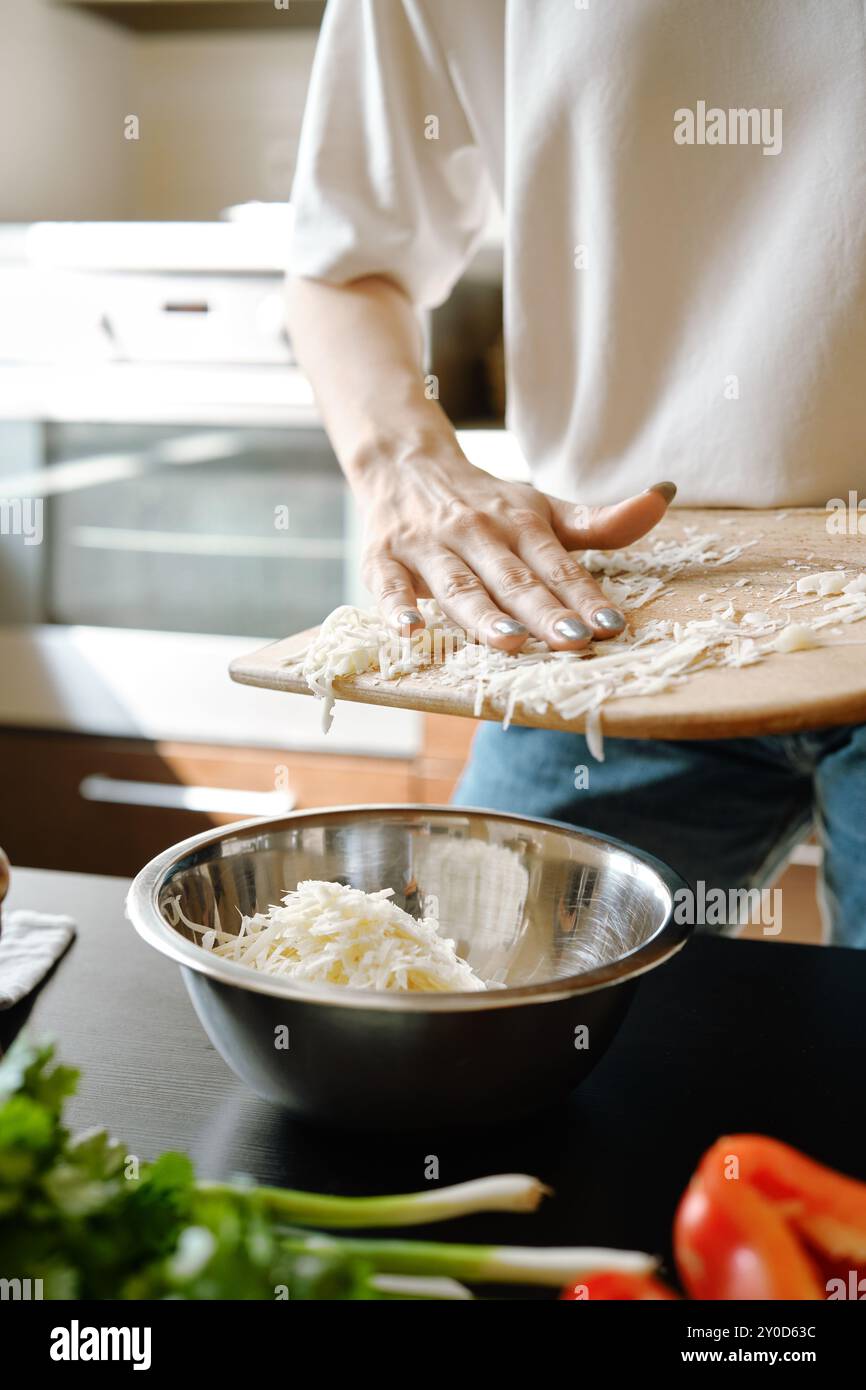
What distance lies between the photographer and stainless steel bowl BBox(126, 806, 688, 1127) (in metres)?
0.54

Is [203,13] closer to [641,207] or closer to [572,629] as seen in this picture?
[641,207]

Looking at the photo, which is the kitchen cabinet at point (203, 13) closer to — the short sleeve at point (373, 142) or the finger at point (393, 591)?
the short sleeve at point (373, 142)

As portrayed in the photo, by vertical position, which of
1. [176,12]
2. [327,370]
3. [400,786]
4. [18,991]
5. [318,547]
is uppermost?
[176,12]

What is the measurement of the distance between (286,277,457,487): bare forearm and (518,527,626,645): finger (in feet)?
0.53

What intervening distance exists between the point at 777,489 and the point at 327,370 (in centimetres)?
36

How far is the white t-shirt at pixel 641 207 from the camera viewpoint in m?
0.94

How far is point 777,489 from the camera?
1.00 meters

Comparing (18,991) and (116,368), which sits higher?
A: (116,368)

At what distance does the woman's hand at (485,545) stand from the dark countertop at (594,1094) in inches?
8.8

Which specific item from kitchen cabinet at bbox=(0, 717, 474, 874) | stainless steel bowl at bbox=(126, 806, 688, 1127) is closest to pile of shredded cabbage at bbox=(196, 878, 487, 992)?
stainless steel bowl at bbox=(126, 806, 688, 1127)
